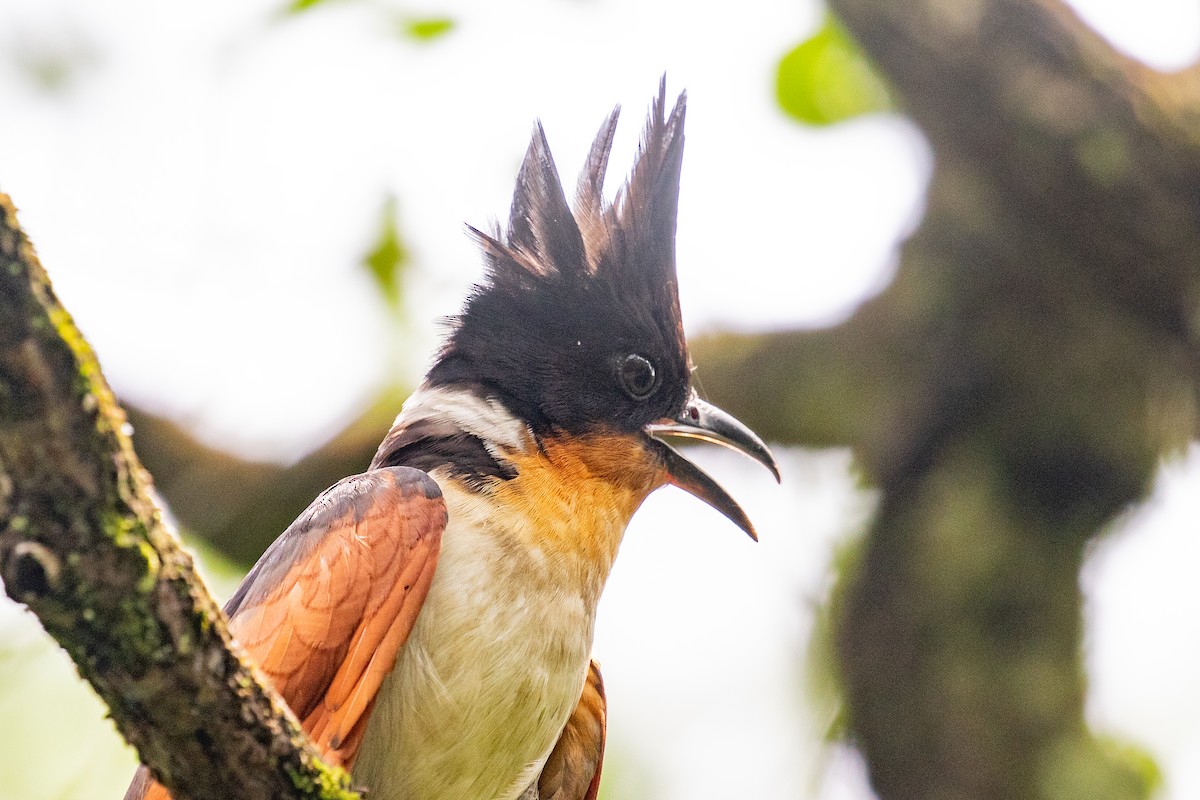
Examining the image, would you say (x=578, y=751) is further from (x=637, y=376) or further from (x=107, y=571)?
(x=107, y=571)

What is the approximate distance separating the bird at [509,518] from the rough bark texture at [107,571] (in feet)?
2.77

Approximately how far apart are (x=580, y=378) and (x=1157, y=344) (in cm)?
322

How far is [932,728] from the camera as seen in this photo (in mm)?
5211

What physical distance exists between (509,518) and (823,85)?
417 cm

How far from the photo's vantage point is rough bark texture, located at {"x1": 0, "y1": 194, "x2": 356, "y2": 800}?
4.85ft

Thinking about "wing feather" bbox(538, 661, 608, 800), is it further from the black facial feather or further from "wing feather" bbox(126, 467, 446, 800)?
"wing feather" bbox(126, 467, 446, 800)

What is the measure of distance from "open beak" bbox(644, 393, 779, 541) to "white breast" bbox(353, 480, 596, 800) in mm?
843

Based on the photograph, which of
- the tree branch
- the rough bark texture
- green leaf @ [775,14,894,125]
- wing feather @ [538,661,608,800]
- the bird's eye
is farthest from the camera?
green leaf @ [775,14,894,125]

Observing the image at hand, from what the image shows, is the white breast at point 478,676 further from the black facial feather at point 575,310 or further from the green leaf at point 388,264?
the green leaf at point 388,264

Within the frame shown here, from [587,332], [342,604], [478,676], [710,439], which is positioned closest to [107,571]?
[342,604]

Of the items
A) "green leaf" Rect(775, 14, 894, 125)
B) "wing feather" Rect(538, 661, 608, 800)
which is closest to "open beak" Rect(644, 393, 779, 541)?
"wing feather" Rect(538, 661, 608, 800)

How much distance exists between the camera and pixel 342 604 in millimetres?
2846

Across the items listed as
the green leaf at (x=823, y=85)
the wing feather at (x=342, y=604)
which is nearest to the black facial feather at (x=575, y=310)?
the wing feather at (x=342, y=604)

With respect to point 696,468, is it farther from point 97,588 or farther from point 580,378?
point 97,588
